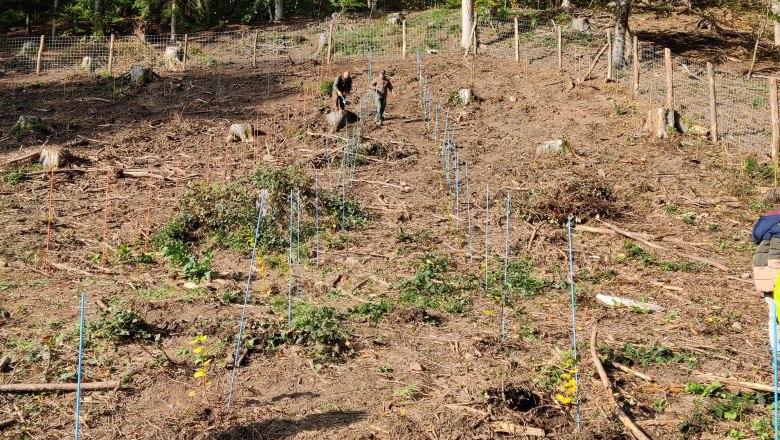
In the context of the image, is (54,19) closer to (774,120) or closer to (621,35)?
(621,35)

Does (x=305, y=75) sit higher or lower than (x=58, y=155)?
higher

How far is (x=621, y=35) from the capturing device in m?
20.7

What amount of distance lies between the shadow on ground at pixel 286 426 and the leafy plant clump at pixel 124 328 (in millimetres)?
1920

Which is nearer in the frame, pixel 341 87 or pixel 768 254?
pixel 768 254

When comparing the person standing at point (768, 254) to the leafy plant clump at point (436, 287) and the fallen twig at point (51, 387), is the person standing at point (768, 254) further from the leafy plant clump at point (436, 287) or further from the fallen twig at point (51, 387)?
the fallen twig at point (51, 387)

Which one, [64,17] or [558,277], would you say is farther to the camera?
[64,17]

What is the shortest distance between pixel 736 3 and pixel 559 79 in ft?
28.5

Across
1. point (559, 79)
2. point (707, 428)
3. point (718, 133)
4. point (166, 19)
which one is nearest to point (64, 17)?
point (166, 19)

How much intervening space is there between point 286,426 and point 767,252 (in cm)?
421

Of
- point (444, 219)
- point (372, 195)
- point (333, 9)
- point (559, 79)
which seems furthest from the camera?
point (333, 9)

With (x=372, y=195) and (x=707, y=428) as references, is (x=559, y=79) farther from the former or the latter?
(x=707, y=428)

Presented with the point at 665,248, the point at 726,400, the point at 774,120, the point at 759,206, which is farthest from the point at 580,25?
the point at 726,400

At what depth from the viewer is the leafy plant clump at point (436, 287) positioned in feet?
27.0

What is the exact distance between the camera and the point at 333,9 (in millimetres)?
36344
